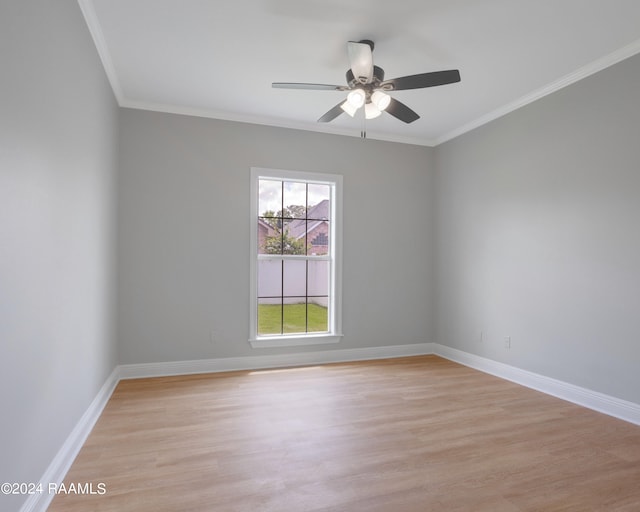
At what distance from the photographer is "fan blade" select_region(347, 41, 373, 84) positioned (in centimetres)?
238

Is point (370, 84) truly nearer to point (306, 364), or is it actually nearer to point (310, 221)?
point (310, 221)

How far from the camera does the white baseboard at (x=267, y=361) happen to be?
3762mm

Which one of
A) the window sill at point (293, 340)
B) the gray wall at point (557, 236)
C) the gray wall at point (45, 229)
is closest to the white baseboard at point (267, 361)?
the window sill at point (293, 340)

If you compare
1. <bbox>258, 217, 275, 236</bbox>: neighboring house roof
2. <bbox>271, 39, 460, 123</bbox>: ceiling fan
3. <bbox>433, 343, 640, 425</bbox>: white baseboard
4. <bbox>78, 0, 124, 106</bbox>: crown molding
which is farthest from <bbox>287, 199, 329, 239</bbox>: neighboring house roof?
<bbox>433, 343, 640, 425</bbox>: white baseboard

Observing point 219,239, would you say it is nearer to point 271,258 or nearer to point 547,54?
point 271,258

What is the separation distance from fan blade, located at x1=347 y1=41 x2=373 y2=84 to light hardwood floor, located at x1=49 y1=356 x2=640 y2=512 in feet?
8.13

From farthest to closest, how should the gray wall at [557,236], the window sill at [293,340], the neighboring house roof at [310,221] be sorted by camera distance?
the neighboring house roof at [310,221], the window sill at [293,340], the gray wall at [557,236]

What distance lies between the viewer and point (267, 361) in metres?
4.15

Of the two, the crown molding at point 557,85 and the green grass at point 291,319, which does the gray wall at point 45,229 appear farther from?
the crown molding at point 557,85

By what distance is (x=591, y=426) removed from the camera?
2.68 meters

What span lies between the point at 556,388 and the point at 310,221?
2960mm

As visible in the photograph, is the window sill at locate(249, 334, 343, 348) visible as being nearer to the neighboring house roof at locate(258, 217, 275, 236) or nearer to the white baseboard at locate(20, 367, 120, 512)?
the neighboring house roof at locate(258, 217, 275, 236)

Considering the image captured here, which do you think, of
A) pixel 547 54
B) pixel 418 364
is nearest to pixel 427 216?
pixel 418 364

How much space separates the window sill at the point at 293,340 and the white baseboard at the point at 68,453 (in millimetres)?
1495
